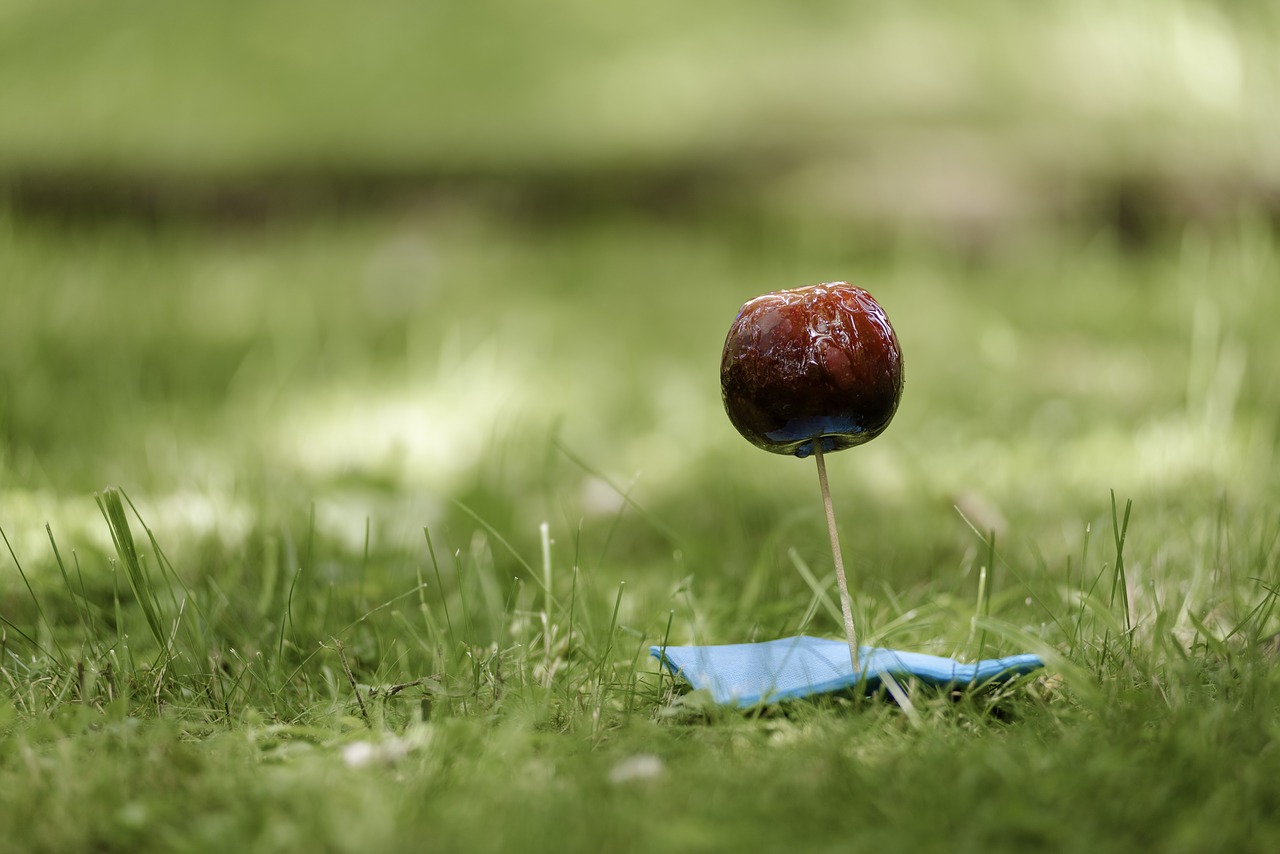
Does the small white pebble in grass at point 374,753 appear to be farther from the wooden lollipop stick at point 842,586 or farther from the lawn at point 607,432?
the wooden lollipop stick at point 842,586

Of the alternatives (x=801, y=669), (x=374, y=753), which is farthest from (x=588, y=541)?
(x=374, y=753)

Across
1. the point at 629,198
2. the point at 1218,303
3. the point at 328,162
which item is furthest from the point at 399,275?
the point at 1218,303

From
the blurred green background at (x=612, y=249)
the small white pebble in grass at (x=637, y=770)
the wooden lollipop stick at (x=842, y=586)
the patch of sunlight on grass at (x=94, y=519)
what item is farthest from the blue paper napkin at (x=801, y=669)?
the patch of sunlight on grass at (x=94, y=519)

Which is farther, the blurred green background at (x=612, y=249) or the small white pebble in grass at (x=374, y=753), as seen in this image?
the blurred green background at (x=612, y=249)

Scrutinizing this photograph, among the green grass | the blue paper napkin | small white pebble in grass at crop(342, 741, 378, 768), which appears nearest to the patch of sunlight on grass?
the green grass

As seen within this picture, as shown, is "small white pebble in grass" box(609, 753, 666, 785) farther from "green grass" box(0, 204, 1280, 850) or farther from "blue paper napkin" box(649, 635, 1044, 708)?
"blue paper napkin" box(649, 635, 1044, 708)

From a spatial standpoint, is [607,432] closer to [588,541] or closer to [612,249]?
[588,541]
